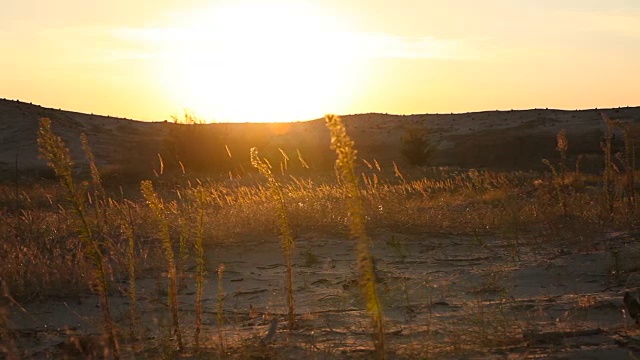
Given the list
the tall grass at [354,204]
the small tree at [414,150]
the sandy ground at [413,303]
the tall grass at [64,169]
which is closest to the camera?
the tall grass at [354,204]

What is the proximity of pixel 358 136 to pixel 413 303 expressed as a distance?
55.6 m

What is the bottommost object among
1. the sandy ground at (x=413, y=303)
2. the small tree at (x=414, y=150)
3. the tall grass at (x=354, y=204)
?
the sandy ground at (x=413, y=303)

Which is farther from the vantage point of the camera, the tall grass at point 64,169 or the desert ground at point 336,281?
the desert ground at point 336,281

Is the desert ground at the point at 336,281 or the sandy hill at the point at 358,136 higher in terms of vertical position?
the sandy hill at the point at 358,136

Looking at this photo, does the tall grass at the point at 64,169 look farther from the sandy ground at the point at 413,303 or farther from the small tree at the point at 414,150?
the small tree at the point at 414,150

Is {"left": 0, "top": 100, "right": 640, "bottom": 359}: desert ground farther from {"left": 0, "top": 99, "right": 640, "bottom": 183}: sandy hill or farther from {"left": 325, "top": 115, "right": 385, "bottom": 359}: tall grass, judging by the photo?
{"left": 0, "top": 99, "right": 640, "bottom": 183}: sandy hill

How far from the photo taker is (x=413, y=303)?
4750mm

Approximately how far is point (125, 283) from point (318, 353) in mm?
2769

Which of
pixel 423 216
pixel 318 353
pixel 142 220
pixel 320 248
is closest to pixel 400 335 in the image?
pixel 318 353

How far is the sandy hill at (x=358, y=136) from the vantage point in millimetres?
39219

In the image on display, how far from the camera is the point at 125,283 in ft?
19.2

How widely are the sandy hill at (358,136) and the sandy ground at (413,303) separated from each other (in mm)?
23031

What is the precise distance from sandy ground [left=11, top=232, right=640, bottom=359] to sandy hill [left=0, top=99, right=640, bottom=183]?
2303 centimetres

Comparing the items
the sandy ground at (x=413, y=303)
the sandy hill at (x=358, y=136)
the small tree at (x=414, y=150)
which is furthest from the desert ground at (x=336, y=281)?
the small tree at (x=414, y=150)
